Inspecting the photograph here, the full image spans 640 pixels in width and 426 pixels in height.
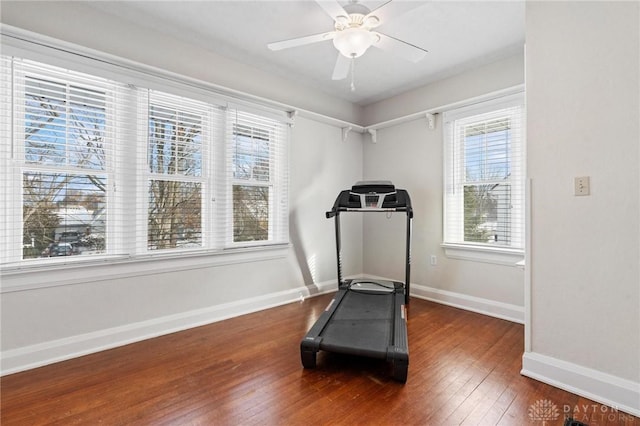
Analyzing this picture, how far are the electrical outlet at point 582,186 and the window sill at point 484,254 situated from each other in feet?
4.19

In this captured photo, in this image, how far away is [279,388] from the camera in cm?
191

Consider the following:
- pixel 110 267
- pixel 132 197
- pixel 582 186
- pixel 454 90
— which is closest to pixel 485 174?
pixel 454 90

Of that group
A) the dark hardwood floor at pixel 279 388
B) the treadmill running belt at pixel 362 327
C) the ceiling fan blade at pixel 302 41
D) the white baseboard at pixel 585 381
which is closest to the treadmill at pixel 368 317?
the treadmill running belt at pixel 362 327

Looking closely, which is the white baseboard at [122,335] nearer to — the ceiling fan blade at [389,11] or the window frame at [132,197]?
the window frame at [132,197]

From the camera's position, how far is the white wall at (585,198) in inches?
67.2

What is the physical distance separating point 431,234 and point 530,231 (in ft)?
5.74

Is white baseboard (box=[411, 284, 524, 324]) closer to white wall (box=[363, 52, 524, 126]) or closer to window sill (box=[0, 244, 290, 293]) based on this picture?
window sill (box=[0, 244, 290, 293])

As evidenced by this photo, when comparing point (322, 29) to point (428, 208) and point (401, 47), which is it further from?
point (428, 208)

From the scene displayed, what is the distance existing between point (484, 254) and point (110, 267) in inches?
145

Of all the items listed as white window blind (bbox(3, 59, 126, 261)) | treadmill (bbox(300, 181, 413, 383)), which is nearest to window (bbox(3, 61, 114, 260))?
white window blind (bbox(3, 59, 126, 261))

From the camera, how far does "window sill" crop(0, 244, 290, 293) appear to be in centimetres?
214

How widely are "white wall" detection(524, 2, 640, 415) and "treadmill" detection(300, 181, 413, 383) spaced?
929 mm

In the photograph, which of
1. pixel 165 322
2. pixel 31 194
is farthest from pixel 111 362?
pixel 31 194

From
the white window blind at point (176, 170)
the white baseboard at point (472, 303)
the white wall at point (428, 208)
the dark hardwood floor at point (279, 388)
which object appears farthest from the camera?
the white wall at point (428, 208)
